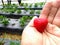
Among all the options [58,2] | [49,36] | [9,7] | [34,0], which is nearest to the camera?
[49,36]

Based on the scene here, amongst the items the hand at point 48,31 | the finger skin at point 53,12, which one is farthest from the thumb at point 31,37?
the finger skin at point 53,12

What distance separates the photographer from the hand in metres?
1.19

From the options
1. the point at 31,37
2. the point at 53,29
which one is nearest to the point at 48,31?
the point at 53,29

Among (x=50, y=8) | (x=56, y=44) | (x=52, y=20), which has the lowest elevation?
(x=56, y=44)

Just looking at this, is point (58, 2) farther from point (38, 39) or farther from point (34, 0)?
point (34, 0)

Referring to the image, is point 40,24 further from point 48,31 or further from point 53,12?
point 53,12

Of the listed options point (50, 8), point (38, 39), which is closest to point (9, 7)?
point (50, 8)

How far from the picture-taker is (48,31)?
132 centimetres

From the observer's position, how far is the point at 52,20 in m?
1.42

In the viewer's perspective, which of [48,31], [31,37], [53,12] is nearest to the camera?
[31,37]

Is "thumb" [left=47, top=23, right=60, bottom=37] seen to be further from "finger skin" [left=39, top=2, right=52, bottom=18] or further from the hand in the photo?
"finger skin" [left=39, top=2, right=52, bottom=18]

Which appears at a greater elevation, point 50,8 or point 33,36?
point 50,8

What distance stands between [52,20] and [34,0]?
2.60 metres

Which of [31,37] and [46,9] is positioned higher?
[46,9]
